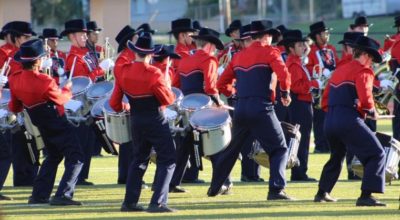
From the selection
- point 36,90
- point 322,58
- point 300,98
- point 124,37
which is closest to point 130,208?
point 36,90

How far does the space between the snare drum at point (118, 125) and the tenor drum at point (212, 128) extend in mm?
846

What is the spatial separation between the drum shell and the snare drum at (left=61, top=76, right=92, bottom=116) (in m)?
1.25

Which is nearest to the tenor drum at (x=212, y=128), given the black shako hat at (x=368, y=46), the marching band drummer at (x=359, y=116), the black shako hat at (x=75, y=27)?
the marching band drummer at (x=359, y=116)

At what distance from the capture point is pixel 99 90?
47.4ft

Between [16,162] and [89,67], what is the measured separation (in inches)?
57.4

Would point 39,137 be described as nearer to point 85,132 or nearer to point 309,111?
point 85,132

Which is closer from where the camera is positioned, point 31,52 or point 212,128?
point 31,52

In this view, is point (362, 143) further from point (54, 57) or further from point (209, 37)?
point (54, 57)

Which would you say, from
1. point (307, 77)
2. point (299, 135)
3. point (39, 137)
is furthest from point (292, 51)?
point (39, 137)

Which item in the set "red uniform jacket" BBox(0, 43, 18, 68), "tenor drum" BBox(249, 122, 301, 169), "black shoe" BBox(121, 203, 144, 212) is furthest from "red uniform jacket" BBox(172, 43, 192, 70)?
"black shoe" BBox(121, 203, 144, 212)

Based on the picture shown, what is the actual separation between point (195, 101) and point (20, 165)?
2523mm

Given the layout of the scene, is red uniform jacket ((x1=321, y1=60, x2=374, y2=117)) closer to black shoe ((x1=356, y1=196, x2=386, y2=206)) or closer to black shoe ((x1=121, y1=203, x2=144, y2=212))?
black shoe ((x1=356, y1=196, x2=386, y2=206))

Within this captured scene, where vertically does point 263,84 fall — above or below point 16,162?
above

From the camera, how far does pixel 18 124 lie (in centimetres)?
1407
